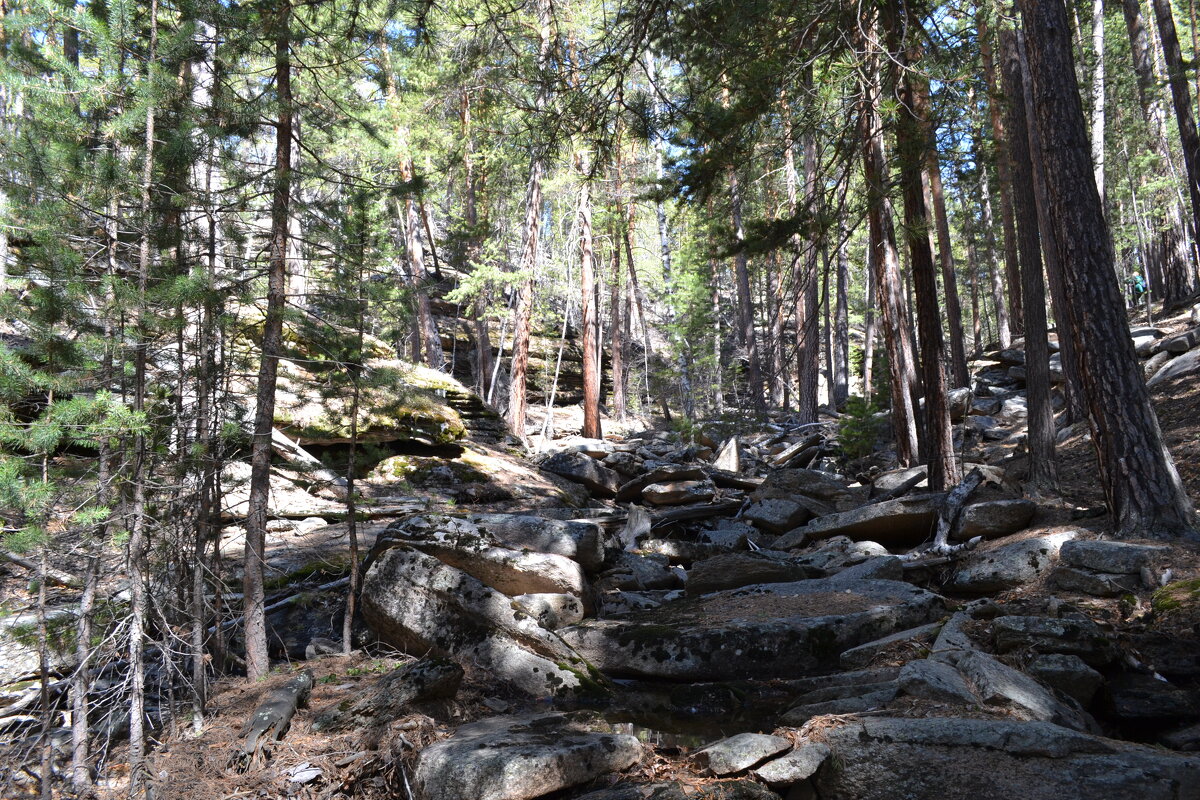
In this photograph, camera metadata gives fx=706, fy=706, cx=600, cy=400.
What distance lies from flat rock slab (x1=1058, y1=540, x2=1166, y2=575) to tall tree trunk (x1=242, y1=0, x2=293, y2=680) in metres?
7.02

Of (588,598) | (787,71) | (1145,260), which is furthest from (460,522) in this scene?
(1145,260)

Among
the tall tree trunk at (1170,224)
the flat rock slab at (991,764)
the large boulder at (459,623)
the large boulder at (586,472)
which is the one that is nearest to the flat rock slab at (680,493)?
the large boulder at (586,472)

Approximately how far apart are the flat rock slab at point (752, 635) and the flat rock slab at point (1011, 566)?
569 mm

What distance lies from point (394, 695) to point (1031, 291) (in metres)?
9.95

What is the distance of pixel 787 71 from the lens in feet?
20.8

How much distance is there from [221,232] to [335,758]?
13.9 feet

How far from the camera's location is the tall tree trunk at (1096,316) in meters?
6.36

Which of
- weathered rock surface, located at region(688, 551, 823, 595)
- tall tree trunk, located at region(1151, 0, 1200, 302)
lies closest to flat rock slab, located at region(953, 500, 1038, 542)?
weathered rock surface, located at region(688, 551, 823, 595)

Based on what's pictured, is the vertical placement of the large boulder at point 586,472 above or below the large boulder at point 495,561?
above

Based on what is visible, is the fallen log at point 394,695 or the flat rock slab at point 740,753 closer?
the flat rock slab at point 740,753

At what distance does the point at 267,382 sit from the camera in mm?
5969

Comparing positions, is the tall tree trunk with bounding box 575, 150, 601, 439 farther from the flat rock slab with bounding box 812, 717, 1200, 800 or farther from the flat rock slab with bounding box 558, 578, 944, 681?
the flat rock slab with bounding box 812, 717, 1200, 800

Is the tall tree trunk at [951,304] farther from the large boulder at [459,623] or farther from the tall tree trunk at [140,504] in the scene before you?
the tall tree trunk at [140,504]

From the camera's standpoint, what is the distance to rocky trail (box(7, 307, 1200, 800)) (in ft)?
11.7
